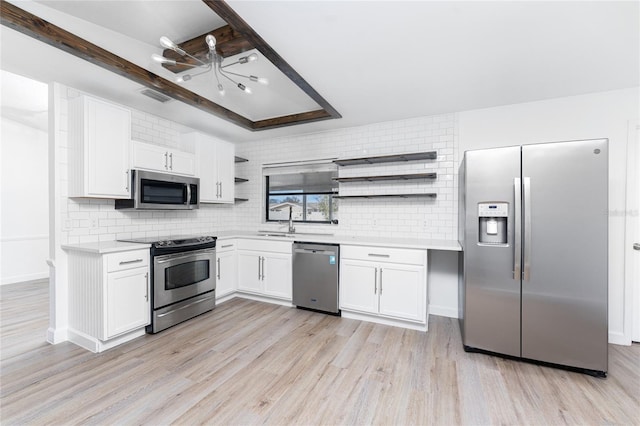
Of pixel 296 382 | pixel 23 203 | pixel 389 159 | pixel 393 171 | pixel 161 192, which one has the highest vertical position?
pixel 389 159

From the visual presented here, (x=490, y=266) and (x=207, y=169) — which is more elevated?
(x=207, y=169)

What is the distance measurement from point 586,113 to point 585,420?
9.27 feet

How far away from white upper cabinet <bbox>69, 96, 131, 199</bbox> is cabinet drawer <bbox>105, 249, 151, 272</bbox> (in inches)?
26.1

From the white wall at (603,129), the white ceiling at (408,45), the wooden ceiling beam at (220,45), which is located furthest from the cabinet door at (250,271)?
the white wall at (603,129)

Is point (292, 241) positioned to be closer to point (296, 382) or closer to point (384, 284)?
point (384, 284)

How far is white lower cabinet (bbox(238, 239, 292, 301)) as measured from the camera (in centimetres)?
367

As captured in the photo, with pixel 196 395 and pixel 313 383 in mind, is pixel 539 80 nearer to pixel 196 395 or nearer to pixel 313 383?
pixel 313 383

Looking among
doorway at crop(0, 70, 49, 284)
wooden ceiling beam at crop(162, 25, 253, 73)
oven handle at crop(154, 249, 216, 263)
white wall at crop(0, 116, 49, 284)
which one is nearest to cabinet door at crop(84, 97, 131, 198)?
oven handle at crop(154, 249, 216, 263)

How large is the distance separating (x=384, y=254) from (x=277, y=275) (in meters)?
1.50

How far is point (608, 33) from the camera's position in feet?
6.18

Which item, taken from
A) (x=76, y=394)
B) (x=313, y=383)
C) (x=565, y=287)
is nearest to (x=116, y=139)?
(x=76, y=394)

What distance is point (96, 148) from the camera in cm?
269

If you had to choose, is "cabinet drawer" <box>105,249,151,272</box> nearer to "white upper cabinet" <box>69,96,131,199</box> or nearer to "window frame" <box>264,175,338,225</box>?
"white upper cabinet" <box>69,96,131,199</box>

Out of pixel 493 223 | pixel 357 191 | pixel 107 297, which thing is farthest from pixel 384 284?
pixel 107 297
